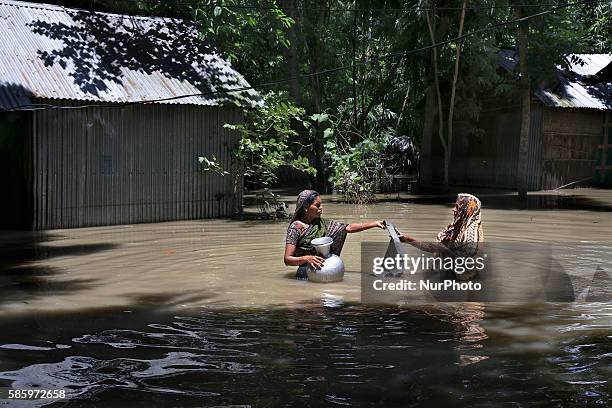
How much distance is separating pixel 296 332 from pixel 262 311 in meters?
0.97

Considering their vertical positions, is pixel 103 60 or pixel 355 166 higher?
pixel 103 60

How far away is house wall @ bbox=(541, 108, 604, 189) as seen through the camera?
25.8m

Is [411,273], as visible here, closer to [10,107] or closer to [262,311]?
[262,311]

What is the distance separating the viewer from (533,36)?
22562 millimetres

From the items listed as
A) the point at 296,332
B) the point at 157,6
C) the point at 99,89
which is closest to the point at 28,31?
the point at 99,89

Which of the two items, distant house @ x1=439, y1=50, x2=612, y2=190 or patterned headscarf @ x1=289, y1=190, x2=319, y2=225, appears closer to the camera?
patterned headscarf @ x1=289, y1=190, x2=319, y2=225

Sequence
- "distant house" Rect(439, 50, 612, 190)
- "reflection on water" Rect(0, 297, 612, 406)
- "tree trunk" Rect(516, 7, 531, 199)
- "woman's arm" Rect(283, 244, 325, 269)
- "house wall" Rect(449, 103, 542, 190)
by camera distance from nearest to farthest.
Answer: "reflection on water" Rect(0, 297, 612, 406)
"woman's arm" Rect(283, 244, 325, 269)
"tree trunk" Rect(516, 7, 531, 199)
"distant house" Rect(439, 50, 612, 190)
"house wall" Rect(449, 103, 542, 190)

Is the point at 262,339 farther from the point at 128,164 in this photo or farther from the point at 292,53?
the point at 292,53

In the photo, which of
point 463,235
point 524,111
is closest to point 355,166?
point 524,111

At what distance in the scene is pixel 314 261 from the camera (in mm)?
9070

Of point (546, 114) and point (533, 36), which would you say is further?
point (546, 114)

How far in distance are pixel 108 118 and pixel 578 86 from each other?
58.4ft

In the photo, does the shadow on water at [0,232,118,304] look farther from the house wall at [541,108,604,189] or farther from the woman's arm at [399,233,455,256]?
the house wall at [541,108,604,189]

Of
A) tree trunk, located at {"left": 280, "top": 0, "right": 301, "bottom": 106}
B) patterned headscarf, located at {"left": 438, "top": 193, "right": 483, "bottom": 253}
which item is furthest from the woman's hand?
tree trunk, located at {"left": 280, "top": 0, "right": 301, "bottom": 106}
